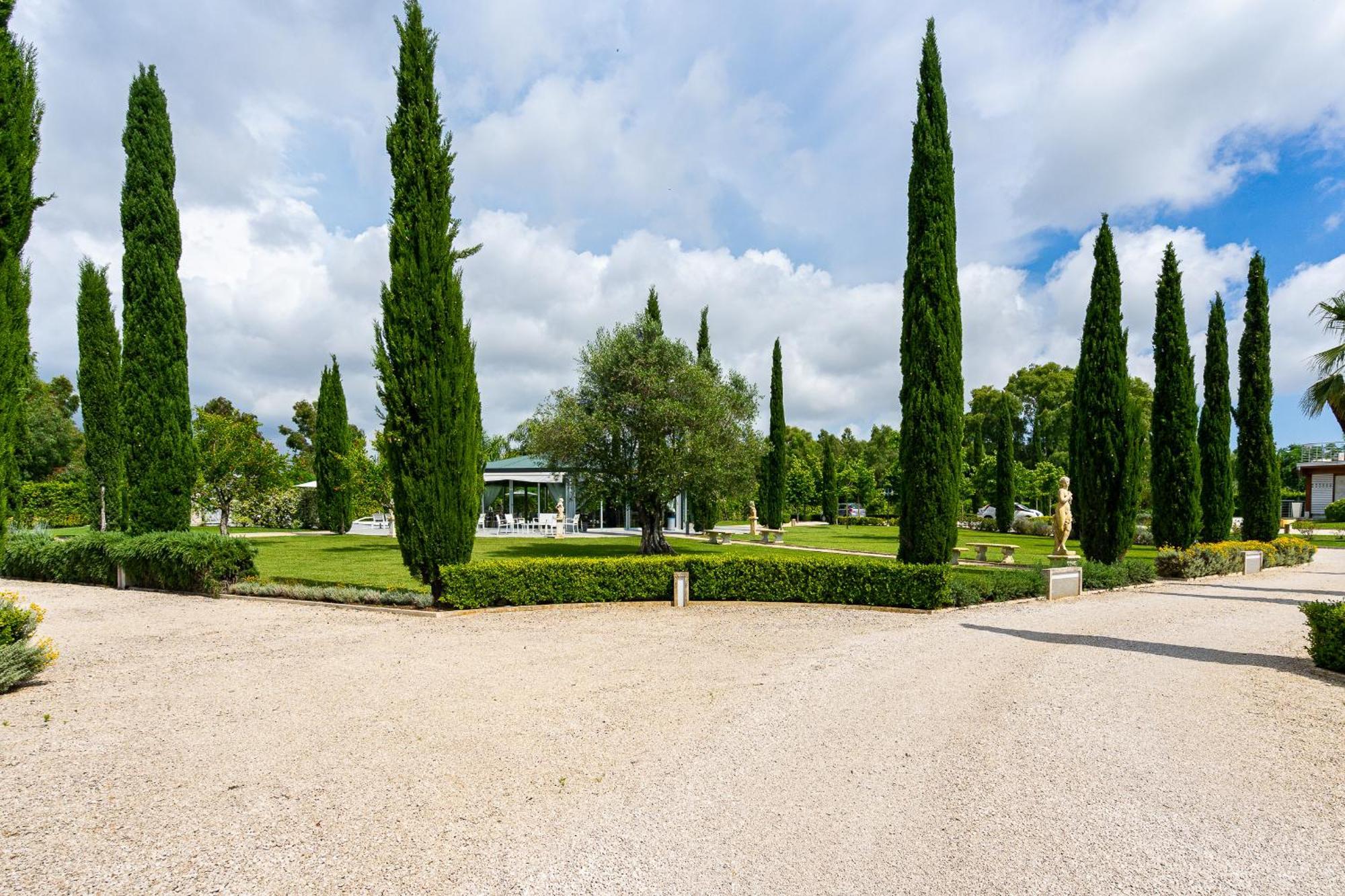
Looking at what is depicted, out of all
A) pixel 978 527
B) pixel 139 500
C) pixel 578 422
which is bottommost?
pixel 978 527

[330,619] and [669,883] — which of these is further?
[330,619]

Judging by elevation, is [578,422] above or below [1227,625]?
above

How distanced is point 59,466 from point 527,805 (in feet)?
163

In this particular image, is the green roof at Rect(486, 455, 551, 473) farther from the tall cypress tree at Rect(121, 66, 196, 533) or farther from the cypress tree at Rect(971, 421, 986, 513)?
the cypress tree at Rect(971, 421, 986, 513)

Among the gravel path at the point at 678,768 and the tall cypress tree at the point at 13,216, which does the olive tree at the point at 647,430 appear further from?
the tall cypress tree at the point at 13,216

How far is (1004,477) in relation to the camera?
33.2m

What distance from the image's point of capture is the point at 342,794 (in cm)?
406

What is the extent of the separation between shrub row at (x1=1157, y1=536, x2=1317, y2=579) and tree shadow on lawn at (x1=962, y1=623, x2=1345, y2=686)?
914 cm

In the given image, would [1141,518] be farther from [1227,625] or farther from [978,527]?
[1227,625]

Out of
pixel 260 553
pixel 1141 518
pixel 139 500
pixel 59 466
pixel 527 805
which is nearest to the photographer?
pixel 527 805

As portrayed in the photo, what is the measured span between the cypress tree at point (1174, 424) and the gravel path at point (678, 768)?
11.0 m

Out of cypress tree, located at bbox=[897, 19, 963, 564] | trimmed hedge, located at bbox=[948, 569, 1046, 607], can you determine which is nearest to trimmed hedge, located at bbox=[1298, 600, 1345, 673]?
trimmed hedge, located at bbox=[948, 569, 1046, 607]

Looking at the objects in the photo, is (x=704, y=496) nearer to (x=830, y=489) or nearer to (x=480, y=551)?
(x=480, y=551)

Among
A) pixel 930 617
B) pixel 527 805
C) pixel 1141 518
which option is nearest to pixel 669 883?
pixel 527 805
